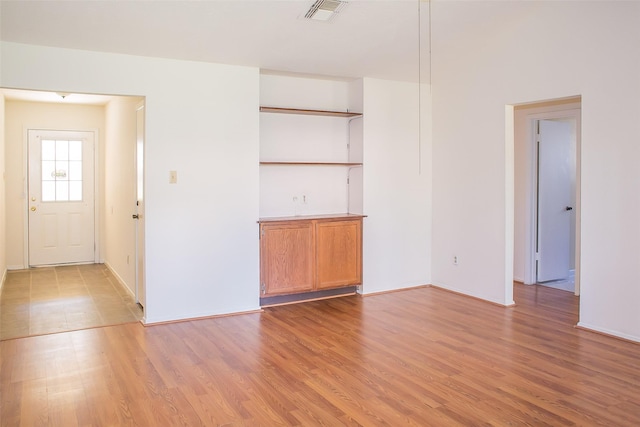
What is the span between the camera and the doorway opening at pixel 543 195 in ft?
20.9

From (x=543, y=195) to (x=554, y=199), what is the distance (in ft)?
0.71

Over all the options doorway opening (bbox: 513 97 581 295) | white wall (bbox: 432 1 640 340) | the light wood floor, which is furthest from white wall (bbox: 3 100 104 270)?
doorway opening (bbox: 513 97 581 295)

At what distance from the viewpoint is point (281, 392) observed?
126 inches

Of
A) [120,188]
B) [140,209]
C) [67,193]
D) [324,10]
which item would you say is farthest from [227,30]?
[67,193]

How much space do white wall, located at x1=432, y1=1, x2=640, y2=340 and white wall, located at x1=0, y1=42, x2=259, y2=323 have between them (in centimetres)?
211

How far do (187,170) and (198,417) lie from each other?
8.36ft

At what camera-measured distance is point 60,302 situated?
18.0 ft

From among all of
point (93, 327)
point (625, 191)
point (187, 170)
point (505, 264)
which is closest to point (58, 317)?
point (93, 327)

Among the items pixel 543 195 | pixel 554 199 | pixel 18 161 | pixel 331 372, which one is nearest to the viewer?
pixel 331 372

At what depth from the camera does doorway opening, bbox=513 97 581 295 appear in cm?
638

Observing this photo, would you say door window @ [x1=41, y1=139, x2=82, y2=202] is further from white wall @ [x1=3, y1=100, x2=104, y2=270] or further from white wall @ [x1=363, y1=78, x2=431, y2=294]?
white wall @ [x1=363, y1=78, x2=431, y2=294]

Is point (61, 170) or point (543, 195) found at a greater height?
point (61, 170)

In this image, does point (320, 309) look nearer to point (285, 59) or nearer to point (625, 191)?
point (285, 59)

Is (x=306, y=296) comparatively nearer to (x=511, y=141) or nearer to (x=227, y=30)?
(x=511, y=141)
